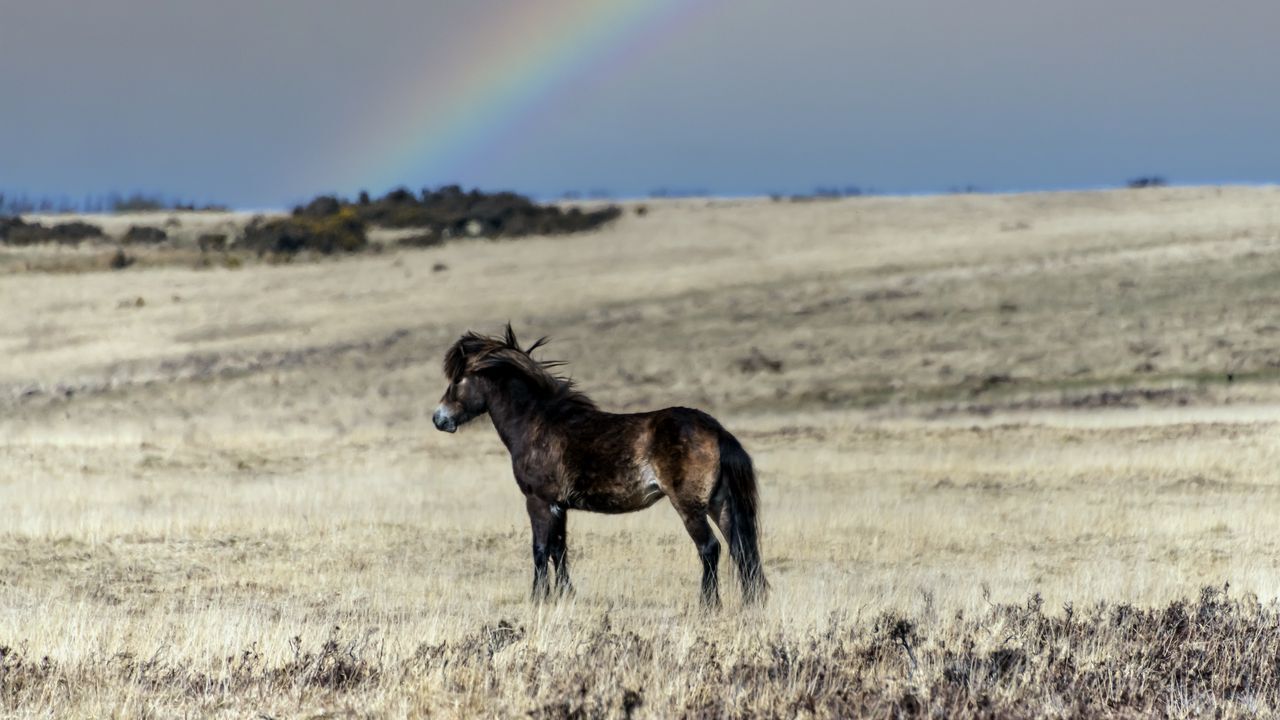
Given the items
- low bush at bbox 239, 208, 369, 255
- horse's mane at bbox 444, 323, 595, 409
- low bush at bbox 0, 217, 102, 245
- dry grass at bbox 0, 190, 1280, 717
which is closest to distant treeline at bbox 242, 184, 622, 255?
low bush at bbox 239, 208, 369, 255

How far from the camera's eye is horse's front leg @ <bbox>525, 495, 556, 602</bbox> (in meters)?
11.3

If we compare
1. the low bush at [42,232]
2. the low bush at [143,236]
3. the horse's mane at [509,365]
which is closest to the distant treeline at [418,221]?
the low bush at [143,236]

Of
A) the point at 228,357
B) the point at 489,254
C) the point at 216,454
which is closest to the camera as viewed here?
the point at 216,454

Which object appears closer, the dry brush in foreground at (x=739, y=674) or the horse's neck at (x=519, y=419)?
the dry brush in foreground at (x=739, y=674)

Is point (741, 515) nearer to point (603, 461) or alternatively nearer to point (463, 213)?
point (603, 461)

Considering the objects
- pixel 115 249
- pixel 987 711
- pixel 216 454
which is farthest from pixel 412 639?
pixel 115 249

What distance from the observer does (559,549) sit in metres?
11.4

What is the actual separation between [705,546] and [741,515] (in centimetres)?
36

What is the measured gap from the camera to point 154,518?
16.6 metres

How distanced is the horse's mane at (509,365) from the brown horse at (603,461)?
1 cm

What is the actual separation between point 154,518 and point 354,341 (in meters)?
30.0

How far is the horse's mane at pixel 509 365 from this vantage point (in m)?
11.8

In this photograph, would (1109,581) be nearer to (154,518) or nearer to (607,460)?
(607,460)

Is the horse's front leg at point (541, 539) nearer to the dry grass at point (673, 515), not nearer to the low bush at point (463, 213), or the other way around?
the dry grass at point (673, 515)
